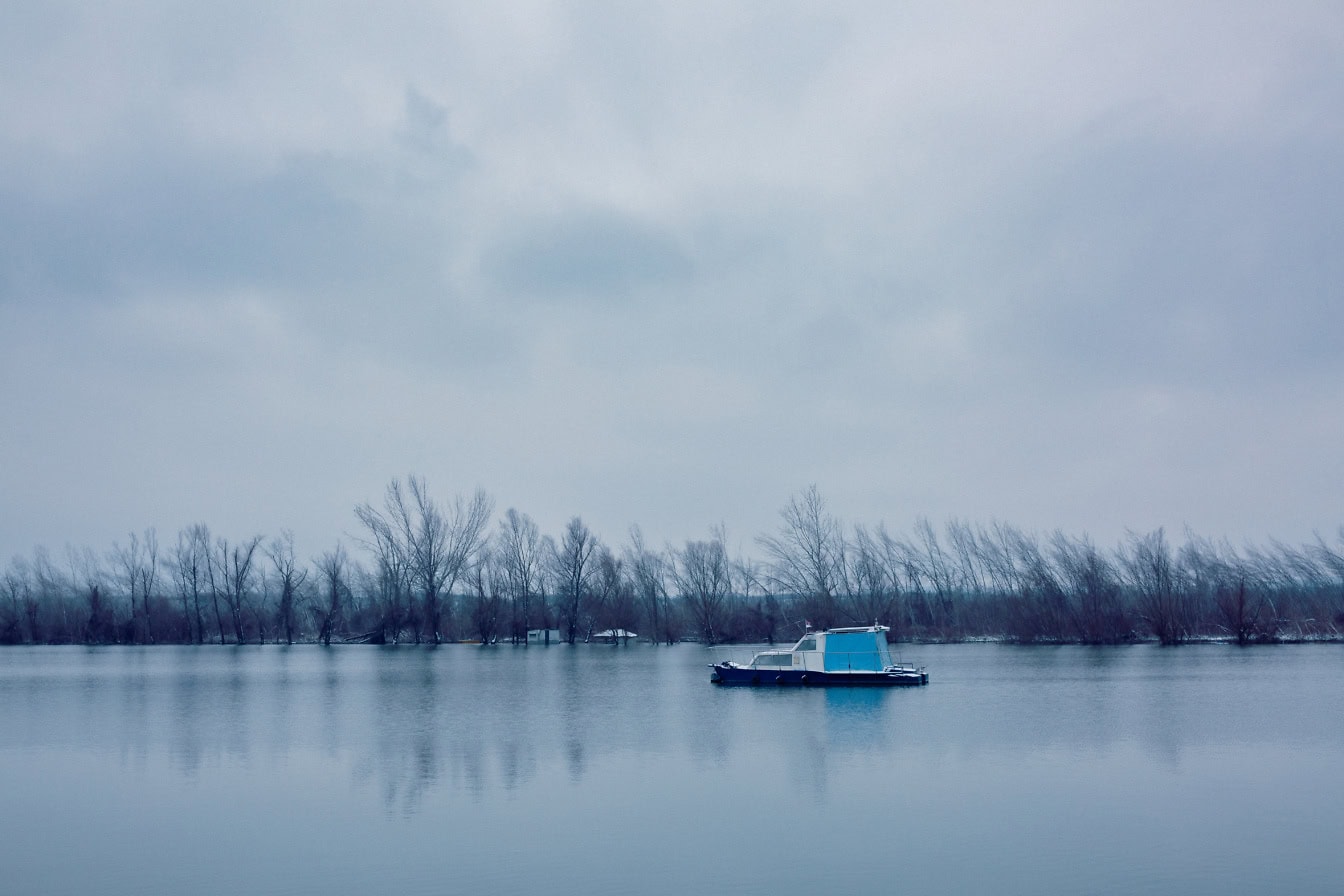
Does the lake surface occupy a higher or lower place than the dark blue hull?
higher

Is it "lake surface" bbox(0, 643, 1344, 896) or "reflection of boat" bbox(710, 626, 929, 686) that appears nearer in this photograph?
"lake surface" bbox(0, 643, 1344, 896)

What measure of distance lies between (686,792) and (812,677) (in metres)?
26.4

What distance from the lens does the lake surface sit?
15.0 meters

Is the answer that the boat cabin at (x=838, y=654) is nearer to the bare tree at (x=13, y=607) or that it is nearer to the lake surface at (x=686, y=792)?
the lake surface at (x=686, y=792)

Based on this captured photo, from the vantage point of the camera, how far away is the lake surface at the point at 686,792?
49.2ft

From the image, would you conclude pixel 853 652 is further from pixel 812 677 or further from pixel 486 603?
pixel 486 603

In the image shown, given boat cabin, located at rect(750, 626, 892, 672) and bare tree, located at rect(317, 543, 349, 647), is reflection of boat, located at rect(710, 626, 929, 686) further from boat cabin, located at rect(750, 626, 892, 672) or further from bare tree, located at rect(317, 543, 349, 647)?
bare tree, located at rect(317, 543, 349, 647)

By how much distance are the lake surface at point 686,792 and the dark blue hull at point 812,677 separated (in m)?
2.43

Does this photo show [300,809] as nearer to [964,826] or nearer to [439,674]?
[964,826]

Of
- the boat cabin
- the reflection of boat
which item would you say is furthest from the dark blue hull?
the boat cabin

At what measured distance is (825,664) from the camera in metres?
46.6

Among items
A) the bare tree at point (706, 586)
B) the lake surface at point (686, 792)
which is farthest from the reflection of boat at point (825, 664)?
the bare tree at point (706, 586)

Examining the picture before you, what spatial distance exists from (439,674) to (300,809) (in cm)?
3727

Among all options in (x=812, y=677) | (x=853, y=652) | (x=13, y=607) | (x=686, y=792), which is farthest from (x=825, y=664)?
(x=13, y=607)
